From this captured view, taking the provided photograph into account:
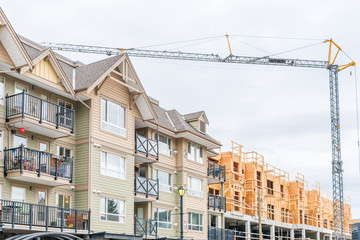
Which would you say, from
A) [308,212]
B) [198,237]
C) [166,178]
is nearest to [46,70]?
[166,178]

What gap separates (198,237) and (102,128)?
13.4 m

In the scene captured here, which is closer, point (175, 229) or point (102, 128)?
point (102, 128)

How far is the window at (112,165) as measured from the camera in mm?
32375

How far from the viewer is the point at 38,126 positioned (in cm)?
2816

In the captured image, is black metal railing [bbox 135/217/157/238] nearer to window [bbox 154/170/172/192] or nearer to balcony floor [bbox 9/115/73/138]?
window [bbox 154/170/172/192]

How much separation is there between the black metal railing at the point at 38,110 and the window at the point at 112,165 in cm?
311

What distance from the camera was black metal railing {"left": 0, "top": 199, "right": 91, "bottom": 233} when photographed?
25.5 metres

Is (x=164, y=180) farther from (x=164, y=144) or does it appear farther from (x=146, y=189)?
(x=146, y=189)

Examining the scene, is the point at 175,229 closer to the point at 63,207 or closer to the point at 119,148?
the point at 119,148

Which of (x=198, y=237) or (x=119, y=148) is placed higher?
(x=119, y=148)

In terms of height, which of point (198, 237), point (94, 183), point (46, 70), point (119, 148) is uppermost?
point (46, 70)

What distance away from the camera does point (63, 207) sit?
29.6m

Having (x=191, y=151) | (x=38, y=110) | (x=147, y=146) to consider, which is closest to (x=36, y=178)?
(x=38, y=110)

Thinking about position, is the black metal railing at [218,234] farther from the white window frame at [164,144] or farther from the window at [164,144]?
the window at [164,144]
